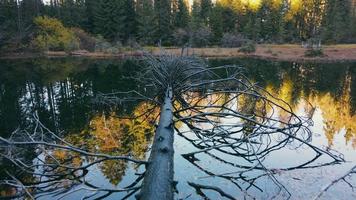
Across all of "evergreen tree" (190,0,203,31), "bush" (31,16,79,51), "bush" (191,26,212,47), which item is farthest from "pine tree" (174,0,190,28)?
"bush" (31,16,79,51)

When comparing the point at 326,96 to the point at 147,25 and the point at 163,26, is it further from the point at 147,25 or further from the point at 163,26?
the point at 163,26

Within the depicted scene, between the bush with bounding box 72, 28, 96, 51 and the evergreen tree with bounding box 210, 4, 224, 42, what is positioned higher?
the evergreen tree with bounding box 210, 4, 224, 42

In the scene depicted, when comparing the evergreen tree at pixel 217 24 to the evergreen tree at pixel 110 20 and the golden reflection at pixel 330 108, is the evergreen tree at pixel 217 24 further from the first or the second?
the golden reflection at pixel 330 108

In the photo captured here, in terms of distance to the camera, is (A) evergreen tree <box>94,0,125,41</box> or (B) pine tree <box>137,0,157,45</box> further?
(A) evergreen tree <box>94,0,125,41</box>

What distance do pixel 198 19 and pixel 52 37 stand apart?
72.4 ft

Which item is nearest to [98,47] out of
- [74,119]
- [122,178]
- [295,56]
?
[295,56]

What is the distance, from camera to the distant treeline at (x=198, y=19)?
4903cm

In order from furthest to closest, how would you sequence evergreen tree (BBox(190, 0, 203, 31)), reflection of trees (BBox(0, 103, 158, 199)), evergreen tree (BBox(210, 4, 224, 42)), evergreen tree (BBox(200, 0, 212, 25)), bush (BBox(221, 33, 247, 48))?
evergreen tree (BBox(200, 0, 212, 25)) < evergreen tree (BBox(210, 4, 224, 42)) < evergreen tree (BBox(190, 0, 203, 31)) < bush (BBox(221, 33, 247, 48)) < reflection of trees (BBox(0, 103, 158, 199))

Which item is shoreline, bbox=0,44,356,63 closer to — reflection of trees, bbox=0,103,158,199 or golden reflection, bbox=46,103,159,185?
golden reflection, bbox=46,103,159,185

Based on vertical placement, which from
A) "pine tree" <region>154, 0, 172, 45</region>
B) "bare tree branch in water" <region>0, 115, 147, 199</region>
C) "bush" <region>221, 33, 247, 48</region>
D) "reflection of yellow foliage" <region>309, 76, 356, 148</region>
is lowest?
Result: "reflection of yellow foliage" <region>309, 76, 356, 148</region>

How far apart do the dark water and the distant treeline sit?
1108 inches

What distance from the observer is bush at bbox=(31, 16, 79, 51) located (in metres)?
38.3

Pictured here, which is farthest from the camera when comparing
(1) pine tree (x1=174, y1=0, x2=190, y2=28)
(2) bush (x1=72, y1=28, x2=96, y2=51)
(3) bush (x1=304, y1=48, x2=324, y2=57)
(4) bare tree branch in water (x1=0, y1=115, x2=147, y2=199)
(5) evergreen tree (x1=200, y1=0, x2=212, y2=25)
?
(5) evergreen tree (x1=200, y1=0, x2=212, y2=25)

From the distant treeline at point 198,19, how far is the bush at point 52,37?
6.05 feet
